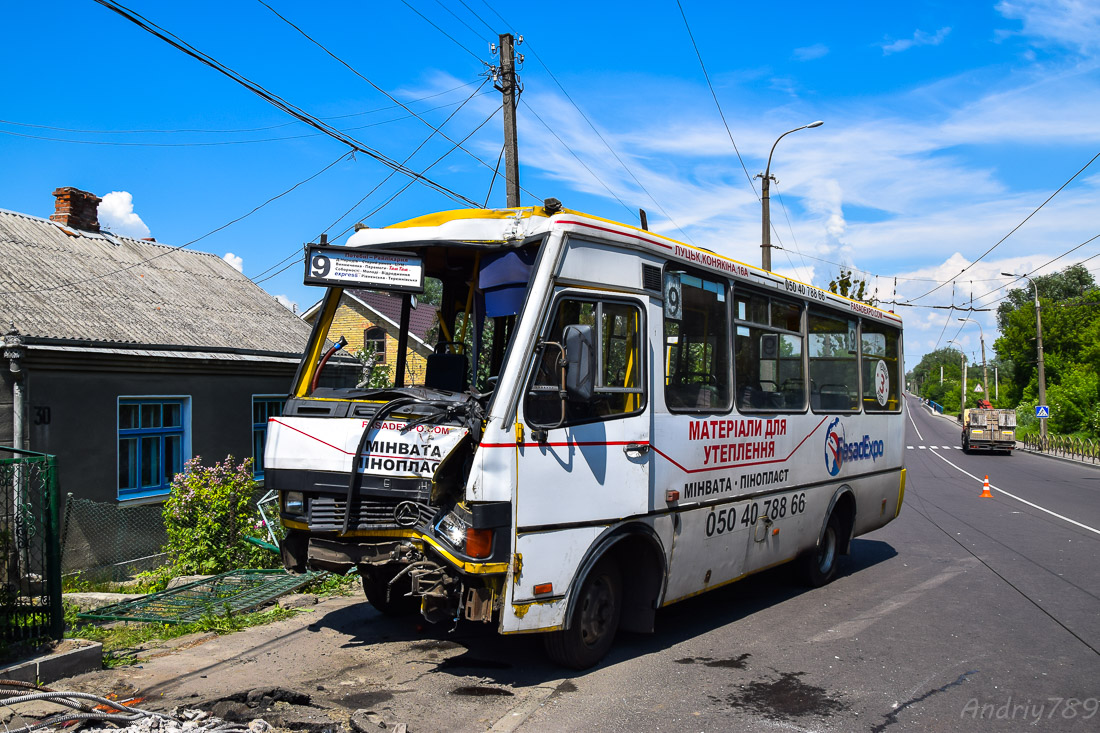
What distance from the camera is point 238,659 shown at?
629 cm

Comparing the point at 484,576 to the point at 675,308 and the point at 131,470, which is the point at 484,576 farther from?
the point at 131,470

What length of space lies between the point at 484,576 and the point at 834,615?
447 cm

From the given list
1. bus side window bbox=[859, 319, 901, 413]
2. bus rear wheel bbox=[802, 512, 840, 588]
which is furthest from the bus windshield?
bus side window bbox=[859, 319, 901, 413]

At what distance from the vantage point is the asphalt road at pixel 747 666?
520 centimetres

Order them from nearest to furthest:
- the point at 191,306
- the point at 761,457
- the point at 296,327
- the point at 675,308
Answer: the point at 675,308, the point at 761,457, the point at 191,306, the point at 296,327

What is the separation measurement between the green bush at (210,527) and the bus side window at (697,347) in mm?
5811

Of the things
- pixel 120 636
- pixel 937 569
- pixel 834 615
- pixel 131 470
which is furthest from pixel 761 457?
pixel 131 470

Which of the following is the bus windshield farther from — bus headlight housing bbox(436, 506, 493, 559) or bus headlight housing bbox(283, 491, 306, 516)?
bus headlight housing bbox(436, 506, 493, 559)

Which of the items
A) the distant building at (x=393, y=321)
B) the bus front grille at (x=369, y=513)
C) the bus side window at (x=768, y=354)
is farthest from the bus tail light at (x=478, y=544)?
the bus side window at (x=768, y=354)

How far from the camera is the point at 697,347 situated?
705 centimetres

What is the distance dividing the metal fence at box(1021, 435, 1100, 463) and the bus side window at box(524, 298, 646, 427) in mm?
37105

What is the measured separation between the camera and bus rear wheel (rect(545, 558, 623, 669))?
5840 mm

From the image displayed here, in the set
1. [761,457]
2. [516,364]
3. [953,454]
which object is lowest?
[953,454]

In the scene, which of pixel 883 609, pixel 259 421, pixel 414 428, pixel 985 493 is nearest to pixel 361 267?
pixel 414 428
